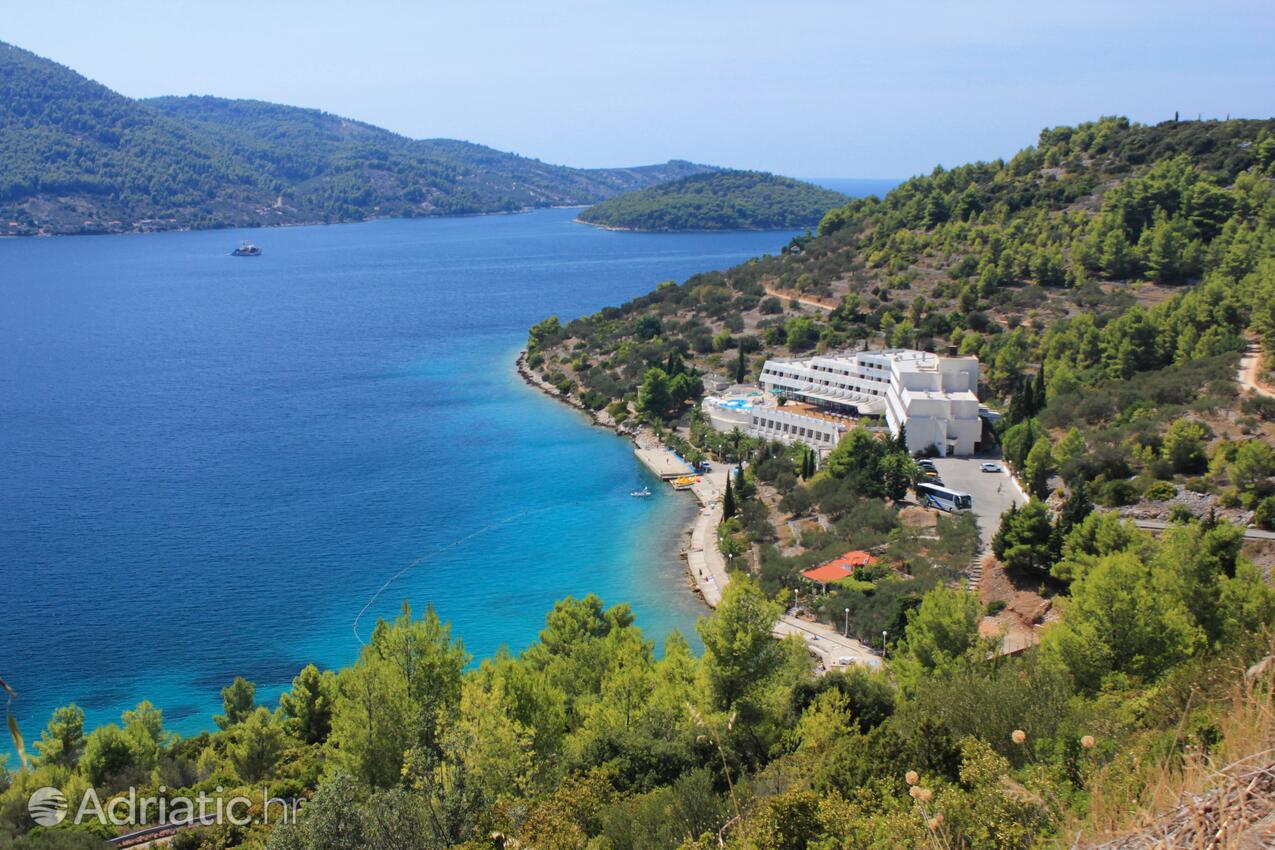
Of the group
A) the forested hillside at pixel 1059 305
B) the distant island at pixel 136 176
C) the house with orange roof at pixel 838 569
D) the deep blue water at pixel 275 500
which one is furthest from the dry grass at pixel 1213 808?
the distant island at pixel 136 176

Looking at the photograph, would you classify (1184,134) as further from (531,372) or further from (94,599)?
(94,599)

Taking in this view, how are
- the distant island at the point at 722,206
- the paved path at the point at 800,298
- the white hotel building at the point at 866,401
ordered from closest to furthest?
the white hotel building at the point at 866,401 < the paved path at the point at 800,298 < the distant island at the point at 722,206

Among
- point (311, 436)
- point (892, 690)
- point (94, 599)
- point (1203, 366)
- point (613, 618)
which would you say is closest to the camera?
point (892, 690)

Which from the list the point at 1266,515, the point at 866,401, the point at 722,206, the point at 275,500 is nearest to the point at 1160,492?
the point at 1266,515

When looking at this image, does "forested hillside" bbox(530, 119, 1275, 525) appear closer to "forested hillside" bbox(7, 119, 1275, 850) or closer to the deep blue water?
"forested hillside" bbox(7, 119, 1275, 850)

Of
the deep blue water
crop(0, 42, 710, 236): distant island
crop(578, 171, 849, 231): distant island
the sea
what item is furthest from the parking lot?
crop(0, 42, 710, 236): distant island

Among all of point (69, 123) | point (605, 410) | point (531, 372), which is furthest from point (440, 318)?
point (69, 123)

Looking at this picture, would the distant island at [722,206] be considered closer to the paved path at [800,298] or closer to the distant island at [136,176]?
the distant island at [136,176]
